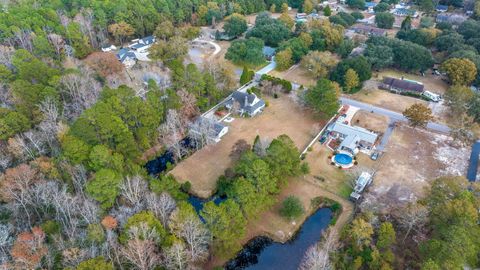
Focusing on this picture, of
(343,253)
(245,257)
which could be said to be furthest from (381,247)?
(245,257)

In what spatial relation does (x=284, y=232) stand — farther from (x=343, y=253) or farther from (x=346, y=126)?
(x=346, y=126)

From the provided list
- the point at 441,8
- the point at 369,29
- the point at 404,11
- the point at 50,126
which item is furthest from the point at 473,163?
the point at 441,8

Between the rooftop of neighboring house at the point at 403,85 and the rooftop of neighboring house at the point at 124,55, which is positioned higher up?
the rooftop of neighboring house at the point at 124,55

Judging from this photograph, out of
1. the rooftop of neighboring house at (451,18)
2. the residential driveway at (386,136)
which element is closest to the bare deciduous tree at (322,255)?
the residential driveway at (386,136)

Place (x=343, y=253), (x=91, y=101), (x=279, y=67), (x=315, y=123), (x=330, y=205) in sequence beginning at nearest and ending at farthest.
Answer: (x=343, y=253)
(x=330, y=205)
(x=91, y=101)
(x=315, y=123)
(x=279, y=67)

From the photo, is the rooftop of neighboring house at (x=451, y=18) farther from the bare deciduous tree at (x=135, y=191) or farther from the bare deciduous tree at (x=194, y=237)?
the bare deciduous tree at (x=135, y=191)

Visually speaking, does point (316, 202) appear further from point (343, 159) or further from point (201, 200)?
point (201, 200)
